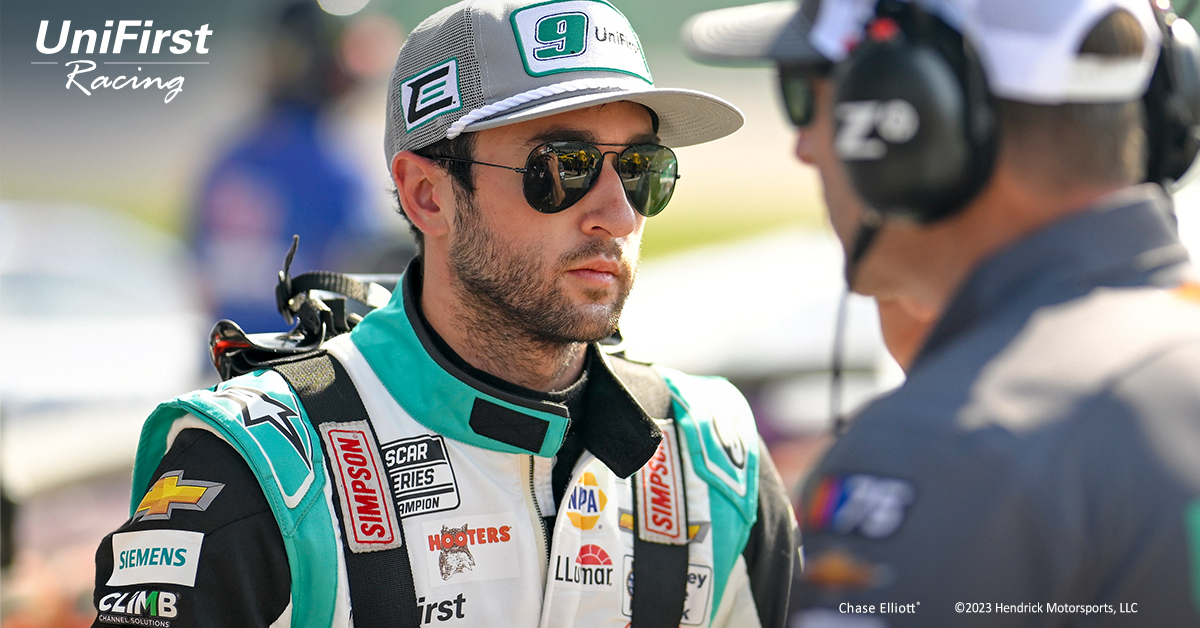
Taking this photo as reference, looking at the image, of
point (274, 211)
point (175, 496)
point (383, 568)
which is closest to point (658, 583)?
point (383, 568)

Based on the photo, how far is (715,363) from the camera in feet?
13.7

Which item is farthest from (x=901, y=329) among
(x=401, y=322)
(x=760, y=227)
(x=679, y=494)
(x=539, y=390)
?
(x=760, y=227)

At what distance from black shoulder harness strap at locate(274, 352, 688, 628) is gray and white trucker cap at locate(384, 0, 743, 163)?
51 cm

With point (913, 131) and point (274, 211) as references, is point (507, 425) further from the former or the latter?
point (274, 211)

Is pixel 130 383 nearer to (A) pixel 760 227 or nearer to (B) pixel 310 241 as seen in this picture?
(B) pixel 310 241

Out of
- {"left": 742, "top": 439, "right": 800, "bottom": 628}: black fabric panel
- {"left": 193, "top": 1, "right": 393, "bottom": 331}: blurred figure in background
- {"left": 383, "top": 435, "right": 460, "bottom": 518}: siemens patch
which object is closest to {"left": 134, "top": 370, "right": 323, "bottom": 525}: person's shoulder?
{"left": 383, "top": 435, "right": 460, "bottom": 518}: siemens patch

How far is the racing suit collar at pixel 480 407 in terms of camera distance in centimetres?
187

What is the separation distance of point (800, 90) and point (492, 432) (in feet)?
2.94

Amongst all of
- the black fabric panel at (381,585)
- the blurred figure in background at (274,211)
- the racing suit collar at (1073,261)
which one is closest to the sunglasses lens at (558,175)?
the black fabric panel at (381,585)

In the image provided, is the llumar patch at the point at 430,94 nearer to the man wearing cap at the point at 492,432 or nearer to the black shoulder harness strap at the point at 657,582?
the man wearing cap at the point at 492,432

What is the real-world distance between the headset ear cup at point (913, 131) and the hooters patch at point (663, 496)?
0.96 metres

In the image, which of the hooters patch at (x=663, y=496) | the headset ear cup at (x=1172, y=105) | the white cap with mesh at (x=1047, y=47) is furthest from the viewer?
the hooters patch at (x=663, y=496)

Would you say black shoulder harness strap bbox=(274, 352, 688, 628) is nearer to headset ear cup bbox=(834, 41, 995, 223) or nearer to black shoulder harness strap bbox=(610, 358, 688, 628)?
black shoulder harness strap bbox=(610, 358, 688, 628)

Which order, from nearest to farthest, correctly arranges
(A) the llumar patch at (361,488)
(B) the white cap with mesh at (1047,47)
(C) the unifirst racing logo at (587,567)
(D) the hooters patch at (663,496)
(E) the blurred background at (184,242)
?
1. (B) the white cap with mesh at (1047,47)
2. (A) the llumar patch at (361,488)
3. (C) the unifirst racing logo at (587,567)
4. (D) the hooters patch at (663,496)
5. (E) the blurred background at (184,242)
